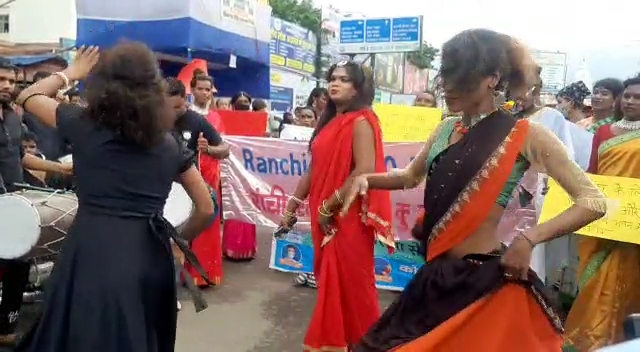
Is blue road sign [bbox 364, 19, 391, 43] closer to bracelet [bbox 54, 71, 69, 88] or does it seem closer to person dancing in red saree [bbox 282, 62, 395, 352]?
person dancing in red saree [bbox 282, 62, 395, 352]

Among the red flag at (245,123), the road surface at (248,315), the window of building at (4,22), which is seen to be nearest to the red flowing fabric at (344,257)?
the road surface at (248,315)

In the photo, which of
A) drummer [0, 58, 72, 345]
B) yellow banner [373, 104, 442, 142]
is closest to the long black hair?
drummer [0, 58, 72, 345]

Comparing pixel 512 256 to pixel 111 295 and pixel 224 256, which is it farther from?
pixel 224 256

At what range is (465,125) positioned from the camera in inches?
92.7

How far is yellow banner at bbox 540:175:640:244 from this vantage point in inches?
151

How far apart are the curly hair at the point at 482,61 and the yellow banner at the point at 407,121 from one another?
4.17 m

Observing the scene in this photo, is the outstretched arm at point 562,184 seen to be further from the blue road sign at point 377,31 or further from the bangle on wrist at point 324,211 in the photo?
the blue road sign at point 377,31

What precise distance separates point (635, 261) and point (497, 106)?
7.04 feet

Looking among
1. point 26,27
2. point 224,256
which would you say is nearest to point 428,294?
point 224,256

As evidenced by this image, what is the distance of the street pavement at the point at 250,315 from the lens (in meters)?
4.42

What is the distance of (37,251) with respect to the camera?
344 cm

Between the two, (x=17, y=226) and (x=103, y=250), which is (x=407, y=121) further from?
(x=103, y=250)

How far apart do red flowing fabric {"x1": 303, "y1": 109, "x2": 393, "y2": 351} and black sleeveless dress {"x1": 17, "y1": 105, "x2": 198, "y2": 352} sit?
1.39m

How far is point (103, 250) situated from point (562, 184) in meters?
1.43
